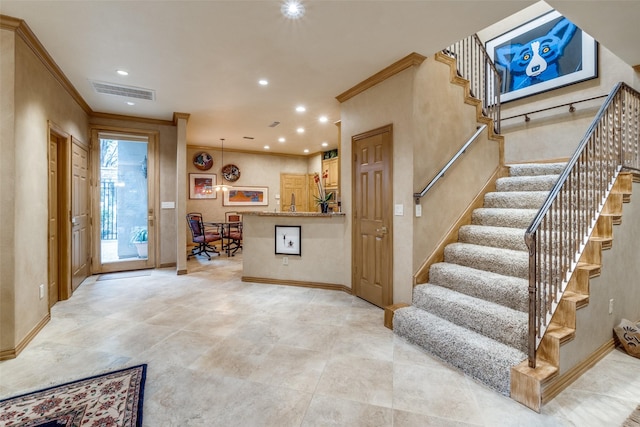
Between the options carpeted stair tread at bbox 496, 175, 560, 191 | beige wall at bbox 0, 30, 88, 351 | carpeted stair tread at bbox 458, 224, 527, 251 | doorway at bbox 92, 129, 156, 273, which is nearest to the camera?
beige wall at bbox 0, 30, 88, 351

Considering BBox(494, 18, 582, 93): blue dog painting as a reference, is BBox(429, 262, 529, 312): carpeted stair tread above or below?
below

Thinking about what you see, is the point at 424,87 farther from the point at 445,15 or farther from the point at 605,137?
the point at 605,137

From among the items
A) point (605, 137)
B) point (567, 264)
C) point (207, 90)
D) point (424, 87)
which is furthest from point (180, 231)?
point (605, 137)

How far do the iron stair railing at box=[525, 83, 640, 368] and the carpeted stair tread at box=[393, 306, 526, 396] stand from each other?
19 cm

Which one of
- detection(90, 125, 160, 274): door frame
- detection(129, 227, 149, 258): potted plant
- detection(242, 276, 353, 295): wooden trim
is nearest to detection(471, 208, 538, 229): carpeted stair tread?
detection(242, 276, 353, 295): wooden trim

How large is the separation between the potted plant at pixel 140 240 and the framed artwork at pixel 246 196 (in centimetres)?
296

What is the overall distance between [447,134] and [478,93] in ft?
5.07

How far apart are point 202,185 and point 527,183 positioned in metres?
7.33

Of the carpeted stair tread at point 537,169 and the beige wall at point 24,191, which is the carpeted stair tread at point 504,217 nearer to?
the carpeted stair tread at point 537,169

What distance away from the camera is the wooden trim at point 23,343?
245 cm

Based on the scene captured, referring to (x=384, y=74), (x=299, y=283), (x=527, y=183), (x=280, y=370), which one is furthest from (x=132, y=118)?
(x=527, y=183)

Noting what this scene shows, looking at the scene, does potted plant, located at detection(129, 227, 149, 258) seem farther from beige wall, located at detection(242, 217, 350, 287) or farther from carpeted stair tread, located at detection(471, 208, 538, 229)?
carpeted stair tread, located at detection(471, 208, 538, 229)

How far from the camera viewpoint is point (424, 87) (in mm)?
3281

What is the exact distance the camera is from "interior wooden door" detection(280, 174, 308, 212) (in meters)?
9.25
